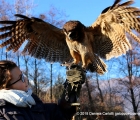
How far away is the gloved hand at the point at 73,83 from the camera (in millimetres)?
2760

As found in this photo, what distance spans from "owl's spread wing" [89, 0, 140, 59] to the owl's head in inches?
21.2

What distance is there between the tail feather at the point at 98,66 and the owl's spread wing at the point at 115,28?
1.33 ft

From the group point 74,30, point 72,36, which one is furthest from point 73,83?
point 72,36

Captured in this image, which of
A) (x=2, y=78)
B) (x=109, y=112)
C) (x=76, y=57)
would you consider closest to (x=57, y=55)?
(x=76, y=57)

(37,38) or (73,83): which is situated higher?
(37,38)

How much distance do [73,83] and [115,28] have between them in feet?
12.0

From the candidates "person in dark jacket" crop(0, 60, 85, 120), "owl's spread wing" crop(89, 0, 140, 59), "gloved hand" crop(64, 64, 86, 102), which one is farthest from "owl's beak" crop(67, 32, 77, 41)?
"person in dark jacket" crop(0, 60, 85, 120)

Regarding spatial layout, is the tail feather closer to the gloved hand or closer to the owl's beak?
the owl's beak

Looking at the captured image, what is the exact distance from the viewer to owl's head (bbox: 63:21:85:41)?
570 cm

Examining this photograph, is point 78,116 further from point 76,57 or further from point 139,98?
point 139,98

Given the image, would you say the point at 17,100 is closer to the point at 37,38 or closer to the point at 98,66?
the point at 98,66

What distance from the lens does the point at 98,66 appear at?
6.67 metres

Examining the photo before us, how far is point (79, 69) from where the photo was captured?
312cm

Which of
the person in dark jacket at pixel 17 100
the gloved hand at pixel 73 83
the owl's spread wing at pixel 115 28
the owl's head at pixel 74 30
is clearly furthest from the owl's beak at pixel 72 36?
the person in dark jacket at pixel 17 100
